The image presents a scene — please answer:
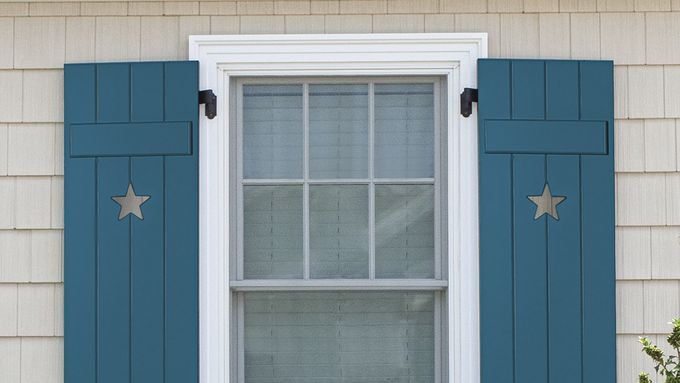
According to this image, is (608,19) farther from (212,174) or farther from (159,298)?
(159,298)

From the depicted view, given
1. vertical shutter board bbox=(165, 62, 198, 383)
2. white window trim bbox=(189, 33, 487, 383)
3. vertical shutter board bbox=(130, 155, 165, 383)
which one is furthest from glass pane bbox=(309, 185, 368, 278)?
vertical shutter board bbox=(130, 155, 165, 383)

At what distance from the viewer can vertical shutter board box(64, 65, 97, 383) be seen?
4.02m

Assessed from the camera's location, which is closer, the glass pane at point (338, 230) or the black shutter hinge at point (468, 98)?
the black shutter hinge at point (468, 98)

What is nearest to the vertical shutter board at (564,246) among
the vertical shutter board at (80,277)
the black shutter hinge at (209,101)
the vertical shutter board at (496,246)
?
the vertical shutter board at (496,246)

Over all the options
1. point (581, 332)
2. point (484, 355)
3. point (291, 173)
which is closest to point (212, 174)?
point (291, 173)

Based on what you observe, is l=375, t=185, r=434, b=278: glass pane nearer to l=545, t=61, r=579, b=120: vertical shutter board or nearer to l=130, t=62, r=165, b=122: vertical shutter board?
l=545, t=61, r=579, b=120: vertical shutter board

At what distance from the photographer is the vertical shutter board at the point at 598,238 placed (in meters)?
3.99

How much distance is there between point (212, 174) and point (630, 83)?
166 cm

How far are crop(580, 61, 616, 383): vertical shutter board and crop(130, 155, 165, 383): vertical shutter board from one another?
1.59m

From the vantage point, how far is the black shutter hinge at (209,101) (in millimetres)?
4078

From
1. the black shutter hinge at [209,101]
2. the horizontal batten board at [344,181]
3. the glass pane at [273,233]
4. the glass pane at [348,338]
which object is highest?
the black shutter hinge at [209,101]

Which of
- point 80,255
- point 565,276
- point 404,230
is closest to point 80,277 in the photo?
point 80,255

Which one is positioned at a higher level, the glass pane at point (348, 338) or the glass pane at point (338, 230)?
the glass pane at point (338, 230)

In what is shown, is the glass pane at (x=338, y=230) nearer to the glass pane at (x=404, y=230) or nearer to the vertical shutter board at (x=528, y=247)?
A: the glass pane at (x=404, y=230)
